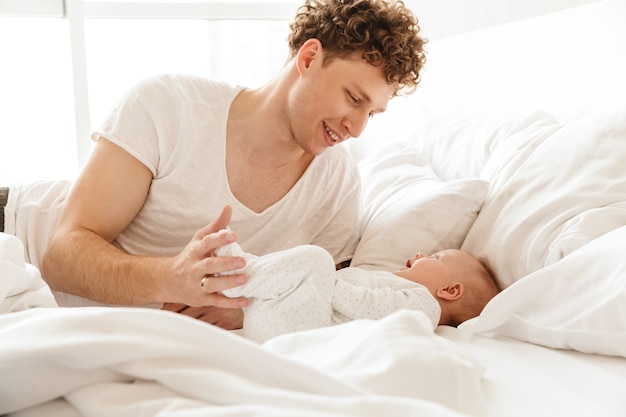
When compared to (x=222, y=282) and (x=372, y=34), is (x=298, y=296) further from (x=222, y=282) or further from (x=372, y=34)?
(x=372, y=34)

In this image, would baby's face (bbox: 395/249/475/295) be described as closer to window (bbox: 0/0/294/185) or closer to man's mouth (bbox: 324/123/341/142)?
man's mouth (bbox: 324/123/341/142)

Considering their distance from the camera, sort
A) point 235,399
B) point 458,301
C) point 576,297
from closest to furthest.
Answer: point 235,399 < point 576,297 < point 458,301

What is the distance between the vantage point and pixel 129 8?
3641 millimetres

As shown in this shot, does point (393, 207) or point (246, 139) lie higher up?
point (246, 139)

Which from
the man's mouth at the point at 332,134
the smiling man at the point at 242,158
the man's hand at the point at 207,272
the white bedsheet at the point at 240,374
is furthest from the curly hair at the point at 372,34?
the white bedsheet at the point at 240,374

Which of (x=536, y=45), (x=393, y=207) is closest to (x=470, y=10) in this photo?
(x=536, y=45)

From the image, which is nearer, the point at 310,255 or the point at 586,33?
the point at 310,255

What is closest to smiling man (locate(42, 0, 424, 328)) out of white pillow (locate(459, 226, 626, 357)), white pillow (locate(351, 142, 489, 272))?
white pillow (locate(351, 142, 489, 272))

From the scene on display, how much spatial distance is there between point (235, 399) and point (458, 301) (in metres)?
0.85

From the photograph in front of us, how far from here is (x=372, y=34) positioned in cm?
198

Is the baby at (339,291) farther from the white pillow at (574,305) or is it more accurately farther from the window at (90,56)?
the window at (90,56)

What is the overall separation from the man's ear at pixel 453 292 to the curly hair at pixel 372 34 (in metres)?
0.57

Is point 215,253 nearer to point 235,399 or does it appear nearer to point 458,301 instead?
point 458,301

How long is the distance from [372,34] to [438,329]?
2.44ft
